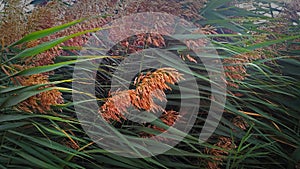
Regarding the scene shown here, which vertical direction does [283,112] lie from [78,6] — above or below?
below

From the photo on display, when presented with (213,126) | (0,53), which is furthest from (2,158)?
(213,126)

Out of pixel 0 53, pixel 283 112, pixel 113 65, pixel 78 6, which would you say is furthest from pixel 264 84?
pixel 0 53

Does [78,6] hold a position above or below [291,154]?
above

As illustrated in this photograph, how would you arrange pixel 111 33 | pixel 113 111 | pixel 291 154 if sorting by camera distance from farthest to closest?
1. pixel 291 154
2. pixel 111 33
3. pixel 113 111

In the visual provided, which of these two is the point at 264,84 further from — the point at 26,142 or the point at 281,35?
the point at 26,142

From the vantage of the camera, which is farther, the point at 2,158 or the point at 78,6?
the point at 78,6

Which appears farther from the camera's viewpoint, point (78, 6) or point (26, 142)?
point (78, 6)

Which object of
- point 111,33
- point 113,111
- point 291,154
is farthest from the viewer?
point 291,154

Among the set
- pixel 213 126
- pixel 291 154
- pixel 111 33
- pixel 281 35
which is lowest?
pixel 291 154

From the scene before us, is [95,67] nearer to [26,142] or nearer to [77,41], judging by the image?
[77,41]
